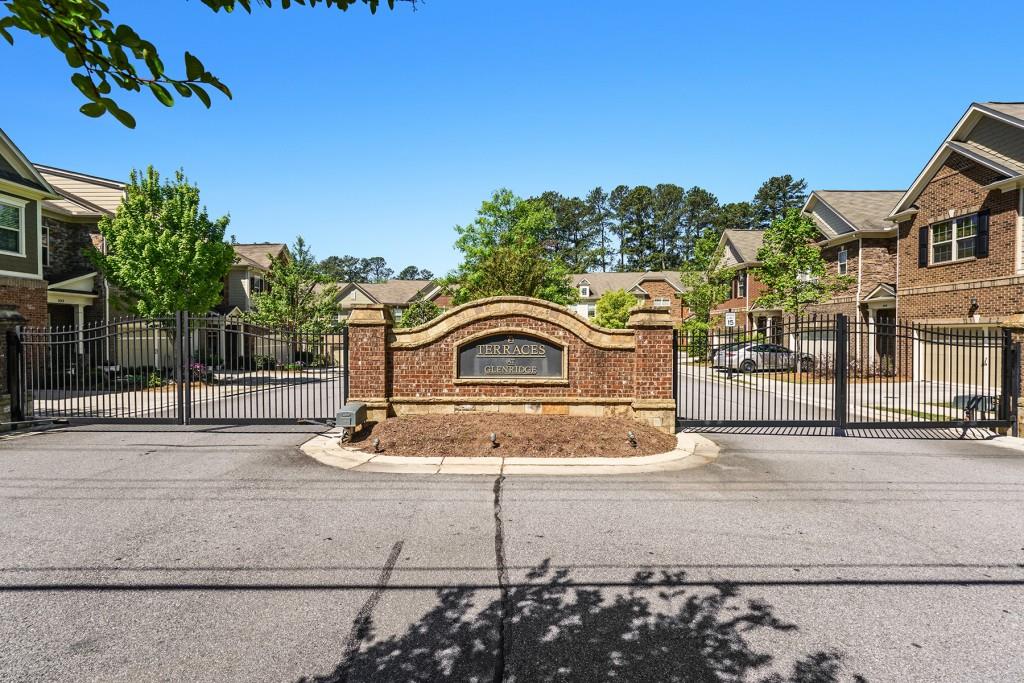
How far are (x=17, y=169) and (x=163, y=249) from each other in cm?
568

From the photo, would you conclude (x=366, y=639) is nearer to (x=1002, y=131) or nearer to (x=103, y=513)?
(x=103, y=513)

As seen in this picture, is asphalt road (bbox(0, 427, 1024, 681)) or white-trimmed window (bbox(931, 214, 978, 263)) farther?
white-trimmed window (bbox(931, 214, 978, 263))

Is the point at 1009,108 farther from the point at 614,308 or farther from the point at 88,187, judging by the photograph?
the point at 88,187

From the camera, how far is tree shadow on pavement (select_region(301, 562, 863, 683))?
3.27m

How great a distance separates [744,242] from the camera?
128ft

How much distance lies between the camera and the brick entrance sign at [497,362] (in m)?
10.7

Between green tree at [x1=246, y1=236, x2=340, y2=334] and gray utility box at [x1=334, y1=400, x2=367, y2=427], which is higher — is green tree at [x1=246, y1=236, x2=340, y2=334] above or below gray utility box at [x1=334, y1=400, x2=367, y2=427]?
above

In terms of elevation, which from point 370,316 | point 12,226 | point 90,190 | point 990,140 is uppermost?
point 90,190

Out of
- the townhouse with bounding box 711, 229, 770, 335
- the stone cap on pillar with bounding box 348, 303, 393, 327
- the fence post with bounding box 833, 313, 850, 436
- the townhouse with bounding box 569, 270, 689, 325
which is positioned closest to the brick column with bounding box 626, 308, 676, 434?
the fence post with bounding box 833, 313, 850, 436

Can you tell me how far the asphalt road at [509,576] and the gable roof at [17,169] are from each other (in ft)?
53.7

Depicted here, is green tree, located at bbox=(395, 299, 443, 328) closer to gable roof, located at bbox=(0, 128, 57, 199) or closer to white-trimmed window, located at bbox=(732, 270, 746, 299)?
gable roof, located at bbox=(0, 128, 57, 199)

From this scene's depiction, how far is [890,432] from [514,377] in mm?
7990

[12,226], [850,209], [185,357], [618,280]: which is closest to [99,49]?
[185,357]

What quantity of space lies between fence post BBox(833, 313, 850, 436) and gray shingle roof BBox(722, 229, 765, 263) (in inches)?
1068
